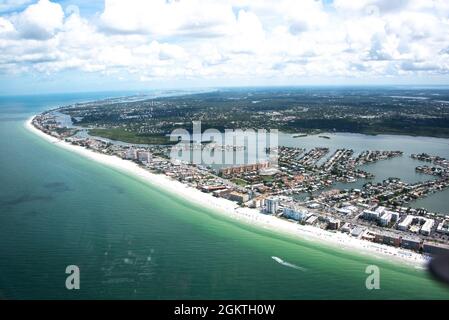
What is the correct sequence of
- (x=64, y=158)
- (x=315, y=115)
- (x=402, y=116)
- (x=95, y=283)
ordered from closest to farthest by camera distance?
(x=95, y=283) → (x=64, y=158) → (x=402, y=116) → (x=315, y=115)

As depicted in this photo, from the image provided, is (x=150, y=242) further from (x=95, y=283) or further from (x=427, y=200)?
(x=427, y=200)

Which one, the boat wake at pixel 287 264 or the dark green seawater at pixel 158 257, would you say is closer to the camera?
the dark green seawater at pixel 158 257

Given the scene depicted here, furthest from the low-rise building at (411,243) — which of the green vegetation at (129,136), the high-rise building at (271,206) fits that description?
the green vegetation at (129,136)

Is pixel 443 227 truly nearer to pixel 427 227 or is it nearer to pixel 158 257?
pixel 427 227

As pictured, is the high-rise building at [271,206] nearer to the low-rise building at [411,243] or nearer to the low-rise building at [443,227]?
the low-rise building at [411,243]

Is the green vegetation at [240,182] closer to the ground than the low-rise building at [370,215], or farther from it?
farther from it

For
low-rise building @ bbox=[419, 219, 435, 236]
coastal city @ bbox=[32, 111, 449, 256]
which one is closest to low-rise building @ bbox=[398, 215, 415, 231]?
coastal city @ bbox=[32, 111, 449, 256]
